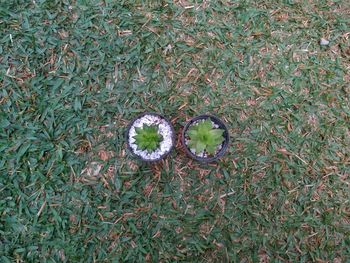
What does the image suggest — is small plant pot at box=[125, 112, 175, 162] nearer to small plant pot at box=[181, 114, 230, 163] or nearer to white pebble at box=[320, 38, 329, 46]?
small plant pot at box=[181, 114, 230, 163]

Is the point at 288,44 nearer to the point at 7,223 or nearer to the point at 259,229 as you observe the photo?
the point at 259,229

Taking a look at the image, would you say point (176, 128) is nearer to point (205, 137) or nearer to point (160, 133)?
point (160, 133)

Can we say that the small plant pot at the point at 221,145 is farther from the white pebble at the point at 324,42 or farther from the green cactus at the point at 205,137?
the white pebble at the point at 324,42

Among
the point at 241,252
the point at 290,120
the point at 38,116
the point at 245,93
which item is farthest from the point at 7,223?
the point at 290,120

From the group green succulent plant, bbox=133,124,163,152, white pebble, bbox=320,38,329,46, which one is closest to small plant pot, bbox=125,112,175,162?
green succulent plant, bbox=133,124,163,152

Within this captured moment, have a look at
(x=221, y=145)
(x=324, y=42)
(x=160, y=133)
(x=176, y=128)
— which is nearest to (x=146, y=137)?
(x=160, y=133)
